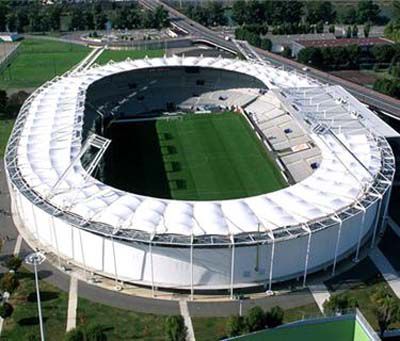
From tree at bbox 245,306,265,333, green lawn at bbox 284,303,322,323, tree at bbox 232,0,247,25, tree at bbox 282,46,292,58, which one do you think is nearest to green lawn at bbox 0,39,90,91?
tree at bbox 282,46,292,58

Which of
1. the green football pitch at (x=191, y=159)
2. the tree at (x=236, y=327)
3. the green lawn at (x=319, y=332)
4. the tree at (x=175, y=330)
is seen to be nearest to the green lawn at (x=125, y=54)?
the green football pitch at (x=191, y=159)

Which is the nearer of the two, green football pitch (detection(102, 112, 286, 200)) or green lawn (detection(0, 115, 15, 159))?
green football pitch (detection(102, 112, 286, 200))

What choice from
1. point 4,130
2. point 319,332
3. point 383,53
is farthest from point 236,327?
point 383,53

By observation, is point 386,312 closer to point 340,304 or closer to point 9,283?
point 340,304

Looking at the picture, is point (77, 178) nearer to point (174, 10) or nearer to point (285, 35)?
point (285, 35)

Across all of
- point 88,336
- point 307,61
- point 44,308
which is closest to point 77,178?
point 44,308

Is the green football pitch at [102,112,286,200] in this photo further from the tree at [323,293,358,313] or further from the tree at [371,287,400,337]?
the tree at [371,287,400,337]
